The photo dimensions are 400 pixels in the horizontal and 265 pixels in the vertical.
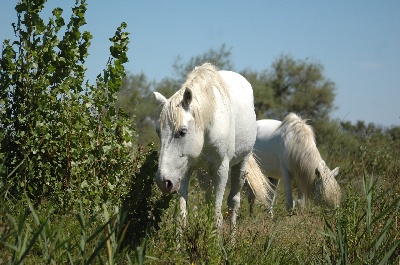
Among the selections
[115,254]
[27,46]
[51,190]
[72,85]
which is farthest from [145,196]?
[115,254]

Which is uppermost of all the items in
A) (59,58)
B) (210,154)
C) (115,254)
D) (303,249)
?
(59,58)

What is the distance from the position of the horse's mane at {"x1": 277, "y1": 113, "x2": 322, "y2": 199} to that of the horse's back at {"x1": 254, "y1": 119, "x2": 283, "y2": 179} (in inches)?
16.2

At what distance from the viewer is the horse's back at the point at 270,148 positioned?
11004mm

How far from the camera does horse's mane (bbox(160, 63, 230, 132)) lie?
5.23 metres

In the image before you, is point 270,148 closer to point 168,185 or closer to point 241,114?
point 241,114

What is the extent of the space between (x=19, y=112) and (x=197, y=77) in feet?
5.75

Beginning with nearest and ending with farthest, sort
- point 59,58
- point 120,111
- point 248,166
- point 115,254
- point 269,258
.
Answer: point 115,254 < point 269,258 < point 59,58 < point 120,111 < point 248,166

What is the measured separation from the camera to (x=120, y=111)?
18.9 ft

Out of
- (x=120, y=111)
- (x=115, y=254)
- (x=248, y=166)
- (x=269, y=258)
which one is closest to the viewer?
(x=115, y=254)

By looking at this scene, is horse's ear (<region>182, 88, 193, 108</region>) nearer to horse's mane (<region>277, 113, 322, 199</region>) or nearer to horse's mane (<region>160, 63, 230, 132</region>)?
horse's mane (<region>160, 63, 230, 132</region>)


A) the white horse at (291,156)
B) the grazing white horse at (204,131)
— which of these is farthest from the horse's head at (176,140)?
the white horse at (291,156)

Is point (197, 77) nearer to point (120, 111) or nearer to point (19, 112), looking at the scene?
point (120, 111)

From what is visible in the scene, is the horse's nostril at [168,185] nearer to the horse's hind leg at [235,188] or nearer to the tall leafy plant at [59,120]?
the tall leafy plant at [59,120]

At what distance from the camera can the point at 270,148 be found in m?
11.2
